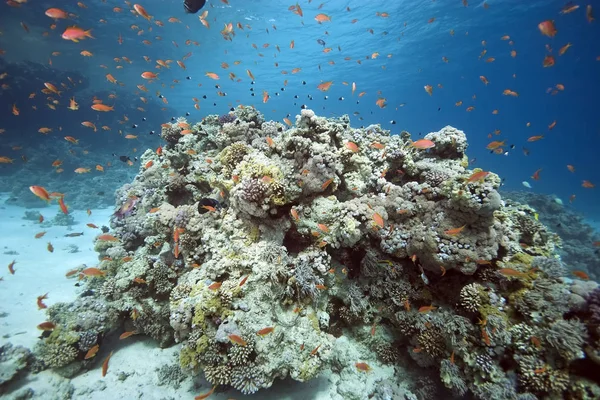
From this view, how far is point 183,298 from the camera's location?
5.52 metres

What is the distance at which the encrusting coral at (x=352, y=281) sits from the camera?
4.45 m

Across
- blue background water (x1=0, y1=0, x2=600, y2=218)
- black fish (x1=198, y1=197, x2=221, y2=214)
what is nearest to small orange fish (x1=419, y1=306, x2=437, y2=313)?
black fish (x1=198, y1=197, x2=221, y2=214)

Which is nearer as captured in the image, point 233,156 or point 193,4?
point 193,4

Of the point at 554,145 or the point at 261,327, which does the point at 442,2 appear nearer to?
the point at 261,327

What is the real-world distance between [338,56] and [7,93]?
46344 mm

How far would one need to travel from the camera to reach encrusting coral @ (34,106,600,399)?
4.45 m

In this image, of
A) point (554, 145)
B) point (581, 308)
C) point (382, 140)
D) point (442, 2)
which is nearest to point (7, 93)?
point (382, 140)

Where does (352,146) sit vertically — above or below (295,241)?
above

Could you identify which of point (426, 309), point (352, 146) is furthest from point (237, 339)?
point (352, 146)

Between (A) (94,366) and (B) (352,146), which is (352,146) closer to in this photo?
(B) (352,146)

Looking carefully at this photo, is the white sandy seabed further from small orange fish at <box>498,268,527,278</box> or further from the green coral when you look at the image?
the green coral

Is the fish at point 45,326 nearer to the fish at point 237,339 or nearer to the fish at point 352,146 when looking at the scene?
the fish at point 237,339

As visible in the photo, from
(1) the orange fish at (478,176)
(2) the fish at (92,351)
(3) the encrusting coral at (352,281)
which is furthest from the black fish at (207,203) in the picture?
(1) the orange fish at (478,176)

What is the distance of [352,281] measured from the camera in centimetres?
604
